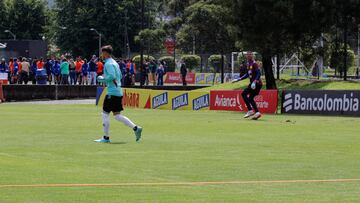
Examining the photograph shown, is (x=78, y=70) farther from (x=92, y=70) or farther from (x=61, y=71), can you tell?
(x=61, y=71)

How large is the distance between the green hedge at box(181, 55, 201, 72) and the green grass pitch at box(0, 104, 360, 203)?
50.3 meters

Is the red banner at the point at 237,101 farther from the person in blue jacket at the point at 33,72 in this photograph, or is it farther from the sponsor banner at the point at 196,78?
the sponsor banner at the point at 196,78

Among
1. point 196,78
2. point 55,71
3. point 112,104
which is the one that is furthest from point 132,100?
point 196,78

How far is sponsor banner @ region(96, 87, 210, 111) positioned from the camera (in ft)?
119

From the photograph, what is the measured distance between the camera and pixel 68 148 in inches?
650

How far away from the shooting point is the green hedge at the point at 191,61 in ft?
244

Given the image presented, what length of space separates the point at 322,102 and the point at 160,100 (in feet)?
30.3

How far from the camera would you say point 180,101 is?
37.2 meters

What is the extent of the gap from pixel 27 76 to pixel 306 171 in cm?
4250

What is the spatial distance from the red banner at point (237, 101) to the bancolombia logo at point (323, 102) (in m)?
0.61

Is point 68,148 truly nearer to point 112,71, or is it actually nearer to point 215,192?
point 112,71

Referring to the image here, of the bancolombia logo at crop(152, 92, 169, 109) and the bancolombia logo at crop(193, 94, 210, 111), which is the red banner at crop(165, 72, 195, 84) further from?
the bancolombia logo at crop(193, 94, 210, 111)

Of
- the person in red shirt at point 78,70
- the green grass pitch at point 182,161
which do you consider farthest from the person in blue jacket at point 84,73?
the green grass pitch at point 182,161

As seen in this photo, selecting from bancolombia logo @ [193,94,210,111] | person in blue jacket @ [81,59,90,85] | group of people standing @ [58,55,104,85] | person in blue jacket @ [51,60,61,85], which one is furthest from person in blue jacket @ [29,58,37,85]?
bancolombia logo @ [193,94,210,111]
